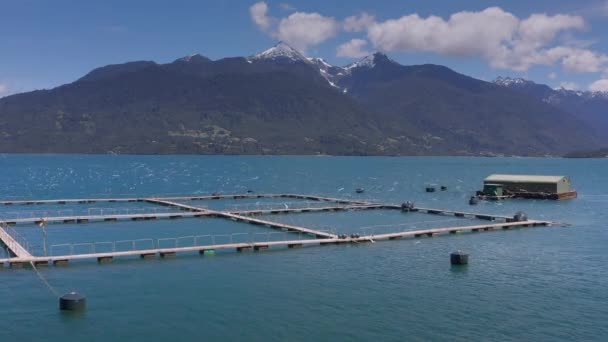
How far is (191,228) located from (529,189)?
88987 millimetres

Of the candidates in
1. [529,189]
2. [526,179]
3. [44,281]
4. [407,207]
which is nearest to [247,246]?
[44,281]

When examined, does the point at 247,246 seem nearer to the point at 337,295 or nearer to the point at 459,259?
the point at 337,295

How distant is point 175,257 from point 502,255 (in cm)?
3713

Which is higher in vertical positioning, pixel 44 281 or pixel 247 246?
pixel 247 246

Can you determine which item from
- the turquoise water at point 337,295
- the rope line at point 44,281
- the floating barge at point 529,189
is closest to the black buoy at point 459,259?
the turquoise water at point 337,295

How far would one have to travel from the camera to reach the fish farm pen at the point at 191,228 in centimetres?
7112

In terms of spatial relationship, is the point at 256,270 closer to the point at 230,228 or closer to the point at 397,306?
the point at 397,306

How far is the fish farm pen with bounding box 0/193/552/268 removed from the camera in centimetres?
7112

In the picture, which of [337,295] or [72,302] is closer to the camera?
[72,302]

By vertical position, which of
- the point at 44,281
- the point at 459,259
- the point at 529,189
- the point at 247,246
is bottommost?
the point at 459,259

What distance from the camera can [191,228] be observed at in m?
94.9

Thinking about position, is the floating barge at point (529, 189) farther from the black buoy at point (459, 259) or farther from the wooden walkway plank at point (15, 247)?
the wooden walkway plank at point (15, 247)

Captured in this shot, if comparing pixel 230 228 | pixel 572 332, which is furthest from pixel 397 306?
pixel 230 228

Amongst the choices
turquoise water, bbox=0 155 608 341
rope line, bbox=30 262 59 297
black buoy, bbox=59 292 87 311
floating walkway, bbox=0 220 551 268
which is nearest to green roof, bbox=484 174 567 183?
floating walkway, bbox=0 220 551 268
